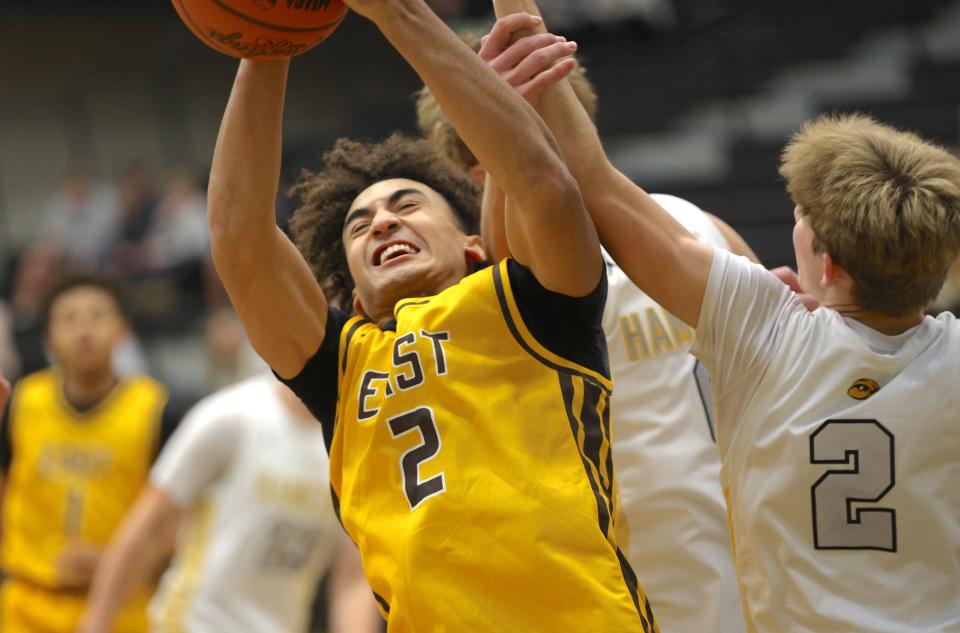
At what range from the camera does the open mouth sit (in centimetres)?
311

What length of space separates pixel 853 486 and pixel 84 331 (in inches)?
173

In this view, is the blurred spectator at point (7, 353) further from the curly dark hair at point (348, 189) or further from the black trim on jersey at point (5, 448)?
the curly dark hair at point (348, 189)

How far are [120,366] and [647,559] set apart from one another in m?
6.90

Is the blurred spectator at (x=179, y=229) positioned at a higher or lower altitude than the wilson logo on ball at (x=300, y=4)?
higher

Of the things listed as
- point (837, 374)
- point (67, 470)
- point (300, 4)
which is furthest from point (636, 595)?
point (67, 470)

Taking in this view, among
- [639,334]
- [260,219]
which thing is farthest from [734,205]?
[260,219]

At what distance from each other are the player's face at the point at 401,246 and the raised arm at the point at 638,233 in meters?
0.38

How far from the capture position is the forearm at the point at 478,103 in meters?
2.72

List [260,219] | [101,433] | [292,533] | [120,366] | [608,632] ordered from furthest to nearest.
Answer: [120,366] → [101,433] → [292,533] → [260,219] → [608,632]

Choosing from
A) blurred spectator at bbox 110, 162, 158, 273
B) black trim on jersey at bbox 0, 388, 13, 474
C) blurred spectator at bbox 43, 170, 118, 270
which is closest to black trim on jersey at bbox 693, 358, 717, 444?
black trim on jersey at bbox 0, 388, 13, 474

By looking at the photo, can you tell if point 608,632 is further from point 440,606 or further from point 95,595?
point 95,595

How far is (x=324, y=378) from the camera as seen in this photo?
3.08 m

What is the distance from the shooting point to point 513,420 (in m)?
2.82

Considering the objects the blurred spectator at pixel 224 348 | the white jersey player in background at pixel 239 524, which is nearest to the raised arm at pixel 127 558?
the white jersey player in background at pixel 239 524
